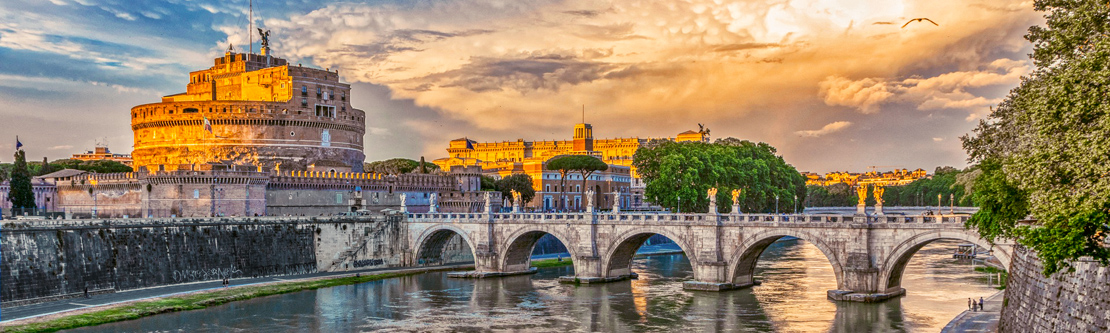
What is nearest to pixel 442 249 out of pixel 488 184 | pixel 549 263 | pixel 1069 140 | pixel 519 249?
pixel 549 263

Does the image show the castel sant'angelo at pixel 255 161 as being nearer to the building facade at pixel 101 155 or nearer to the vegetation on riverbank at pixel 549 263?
the vegetation on riverbank at pixel 549 263

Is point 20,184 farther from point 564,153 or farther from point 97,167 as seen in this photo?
point 564,153

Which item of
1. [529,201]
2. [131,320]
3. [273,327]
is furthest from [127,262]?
[529,201]

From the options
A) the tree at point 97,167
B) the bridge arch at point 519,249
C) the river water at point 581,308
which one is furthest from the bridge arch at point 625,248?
the tree at point 97,167

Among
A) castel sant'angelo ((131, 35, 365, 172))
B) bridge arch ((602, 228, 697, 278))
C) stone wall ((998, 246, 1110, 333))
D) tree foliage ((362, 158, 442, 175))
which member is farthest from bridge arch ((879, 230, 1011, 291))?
tree foliage ((362, 158, 442, 175))

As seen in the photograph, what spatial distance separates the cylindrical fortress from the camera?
3342 inches

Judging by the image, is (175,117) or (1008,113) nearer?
(1008,113)

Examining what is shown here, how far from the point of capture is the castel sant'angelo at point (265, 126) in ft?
278

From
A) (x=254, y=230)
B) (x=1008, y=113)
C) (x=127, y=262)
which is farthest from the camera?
(x=254, y=230)

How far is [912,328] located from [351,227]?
39634 mm

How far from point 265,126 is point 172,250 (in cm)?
3398

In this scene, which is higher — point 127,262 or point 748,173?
point 748,173

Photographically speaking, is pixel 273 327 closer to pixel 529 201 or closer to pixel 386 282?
pixel 386 282

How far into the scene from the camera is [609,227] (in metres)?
55.7
